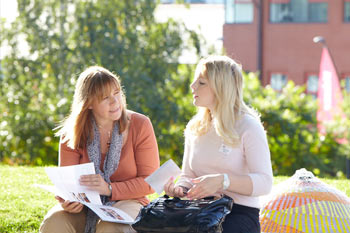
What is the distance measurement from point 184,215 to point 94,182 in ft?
2.58

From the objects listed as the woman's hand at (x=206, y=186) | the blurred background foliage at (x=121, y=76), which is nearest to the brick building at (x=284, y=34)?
the blurred background foliage at (x=121, y=76)

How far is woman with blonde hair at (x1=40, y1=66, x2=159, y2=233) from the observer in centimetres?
412

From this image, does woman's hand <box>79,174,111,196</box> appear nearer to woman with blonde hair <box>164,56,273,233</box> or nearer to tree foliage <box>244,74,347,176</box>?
woman with blonde hair <box>164,56,273,233</box>

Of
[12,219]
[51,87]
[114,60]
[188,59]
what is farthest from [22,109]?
[12,219]

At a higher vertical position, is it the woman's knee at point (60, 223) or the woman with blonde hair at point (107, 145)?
the woman with blonde hair at point (107, 145)

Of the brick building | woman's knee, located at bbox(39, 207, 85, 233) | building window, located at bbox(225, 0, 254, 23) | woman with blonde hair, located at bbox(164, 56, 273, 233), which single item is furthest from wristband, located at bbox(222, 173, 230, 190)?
building window, located at bbox(225, 0, 254, 23)

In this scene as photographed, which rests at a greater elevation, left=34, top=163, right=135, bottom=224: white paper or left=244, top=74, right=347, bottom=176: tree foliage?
left=34, top=163, right=135, bottom=224: white paper

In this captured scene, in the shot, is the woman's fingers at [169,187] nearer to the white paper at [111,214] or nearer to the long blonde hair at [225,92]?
the white paper at [111,214]

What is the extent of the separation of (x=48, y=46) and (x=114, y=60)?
4.06 feet

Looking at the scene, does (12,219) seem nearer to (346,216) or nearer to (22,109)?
(346,216)

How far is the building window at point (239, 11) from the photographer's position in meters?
25.0

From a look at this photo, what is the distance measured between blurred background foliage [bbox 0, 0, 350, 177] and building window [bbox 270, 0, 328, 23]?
42.3 feet

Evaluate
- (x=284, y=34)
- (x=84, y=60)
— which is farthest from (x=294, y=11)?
(x=84, y=60)

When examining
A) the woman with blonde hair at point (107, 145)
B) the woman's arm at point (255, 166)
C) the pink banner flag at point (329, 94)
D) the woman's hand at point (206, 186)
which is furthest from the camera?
the pink banner flag at point (329, 94)
